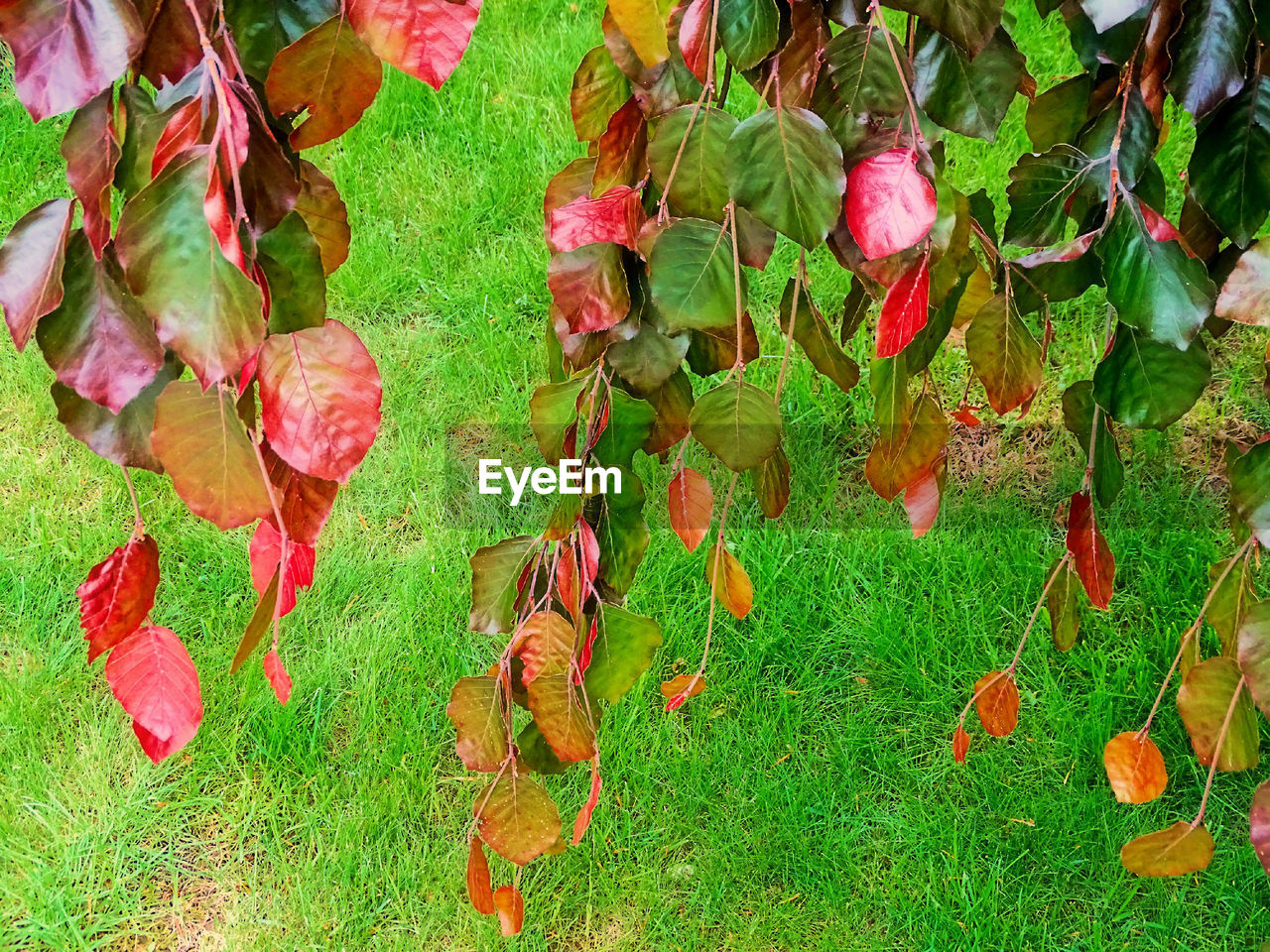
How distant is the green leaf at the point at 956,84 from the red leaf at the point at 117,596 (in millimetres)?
601

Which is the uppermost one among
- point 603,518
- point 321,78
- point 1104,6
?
point 321,78

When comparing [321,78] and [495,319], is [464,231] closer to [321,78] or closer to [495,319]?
[495,319]

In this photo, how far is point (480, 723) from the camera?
90cm

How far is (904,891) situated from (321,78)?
1.48 m

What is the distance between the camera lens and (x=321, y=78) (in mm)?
540

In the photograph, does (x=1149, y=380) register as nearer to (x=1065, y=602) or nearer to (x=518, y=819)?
(x=1065, y=602)

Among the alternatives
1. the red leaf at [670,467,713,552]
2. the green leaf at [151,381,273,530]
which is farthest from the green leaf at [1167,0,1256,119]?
the green leaf at [151,381,273,530]

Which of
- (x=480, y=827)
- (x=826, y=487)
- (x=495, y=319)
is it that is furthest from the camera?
(x=495, y=319)

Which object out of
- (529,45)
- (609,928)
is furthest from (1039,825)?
(529,45)

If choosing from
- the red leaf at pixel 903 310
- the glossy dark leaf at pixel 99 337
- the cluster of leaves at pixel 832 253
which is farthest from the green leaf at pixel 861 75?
the glossy dark leaf at pixel 99 337

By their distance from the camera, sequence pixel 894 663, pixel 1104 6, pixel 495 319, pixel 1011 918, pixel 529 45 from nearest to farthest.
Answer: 1. pixel 1104 6
2. pixel 1011 918
3. pixel 894 663
4. pixel 495 319
5. pixel 529 45

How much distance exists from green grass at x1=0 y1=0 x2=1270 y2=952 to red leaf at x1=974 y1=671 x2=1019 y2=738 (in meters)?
0.52

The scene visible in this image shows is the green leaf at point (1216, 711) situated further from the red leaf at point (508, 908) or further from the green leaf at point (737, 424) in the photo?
the red leaf at point (508, 908)

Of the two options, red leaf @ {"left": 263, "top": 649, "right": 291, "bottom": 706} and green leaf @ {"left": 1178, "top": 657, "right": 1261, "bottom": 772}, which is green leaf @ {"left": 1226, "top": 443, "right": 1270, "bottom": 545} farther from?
red leaf @ {"left": 263, "top": 649, "right": 291, "bottom": 706}
